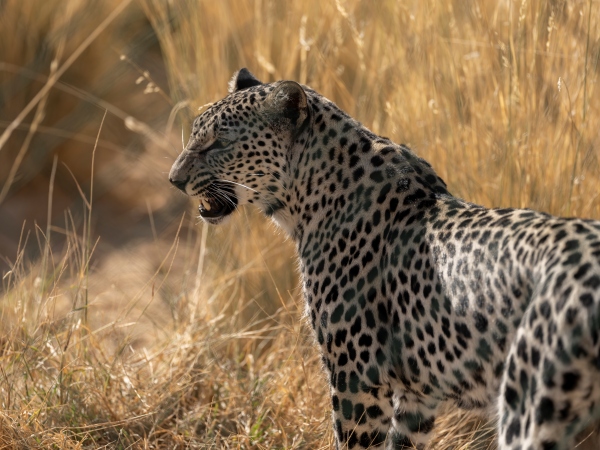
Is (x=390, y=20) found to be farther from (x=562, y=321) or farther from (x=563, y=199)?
(x=562, y=321)

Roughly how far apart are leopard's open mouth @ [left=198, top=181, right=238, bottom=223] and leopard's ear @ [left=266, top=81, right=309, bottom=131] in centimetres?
33

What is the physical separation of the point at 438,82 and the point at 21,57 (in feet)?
13.4

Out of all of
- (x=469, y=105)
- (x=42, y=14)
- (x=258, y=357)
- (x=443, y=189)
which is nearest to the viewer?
(x=443, y=189)

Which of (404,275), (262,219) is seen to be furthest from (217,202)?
(262,219)

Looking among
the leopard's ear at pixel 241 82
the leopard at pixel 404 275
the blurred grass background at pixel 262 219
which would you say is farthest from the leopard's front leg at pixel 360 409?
the leopard's ear at pixel 241 82

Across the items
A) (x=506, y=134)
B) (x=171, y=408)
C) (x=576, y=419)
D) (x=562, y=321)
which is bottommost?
(x=171, y=408)

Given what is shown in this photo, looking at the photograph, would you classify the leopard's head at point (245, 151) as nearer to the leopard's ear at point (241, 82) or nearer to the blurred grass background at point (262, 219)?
the leopard's ear at point (241, 82)

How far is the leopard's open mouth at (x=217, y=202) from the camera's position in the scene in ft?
11.7

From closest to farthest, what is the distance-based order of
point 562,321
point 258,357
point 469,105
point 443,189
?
point 562,321, point 443,189, point 469,105, point 258,357

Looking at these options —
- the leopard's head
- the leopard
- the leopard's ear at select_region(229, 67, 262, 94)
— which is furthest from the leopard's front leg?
the leopard's ear at select_region(229, 67, 262, 94)

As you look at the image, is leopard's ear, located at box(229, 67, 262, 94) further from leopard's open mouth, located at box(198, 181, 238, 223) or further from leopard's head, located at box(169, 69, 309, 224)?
leopard's open mouth, located at box(198, 181, 238, 223)

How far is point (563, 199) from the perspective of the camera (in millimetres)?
3967

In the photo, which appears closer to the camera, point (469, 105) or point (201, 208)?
point (201, 208)

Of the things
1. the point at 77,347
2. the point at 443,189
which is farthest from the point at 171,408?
the point at 443,189
